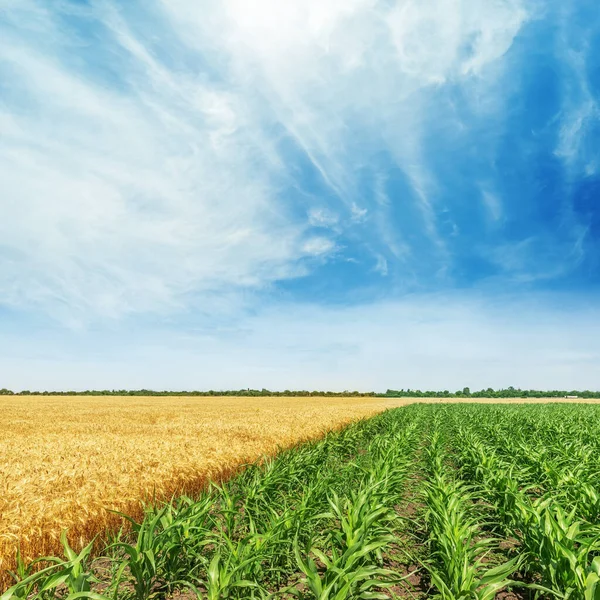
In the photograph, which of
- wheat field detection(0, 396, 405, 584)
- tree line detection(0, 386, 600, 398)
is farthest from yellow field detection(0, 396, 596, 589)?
tree line detection(0, 386, 600, 398)

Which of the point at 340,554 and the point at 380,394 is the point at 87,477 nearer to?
the point at 340,554

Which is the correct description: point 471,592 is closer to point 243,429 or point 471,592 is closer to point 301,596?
point 301,596

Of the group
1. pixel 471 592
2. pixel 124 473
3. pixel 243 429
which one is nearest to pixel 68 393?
pixel 243 429

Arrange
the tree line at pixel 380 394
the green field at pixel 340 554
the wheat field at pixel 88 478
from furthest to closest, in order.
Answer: the tree line at pixel 380 394 < the wheat field at pixel 88 478 < the green field at pixel 340 554

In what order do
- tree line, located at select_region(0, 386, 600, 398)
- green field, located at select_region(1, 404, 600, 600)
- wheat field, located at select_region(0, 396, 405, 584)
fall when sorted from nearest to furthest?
green field, located at select_region(1, 404, 600, 600), wheat field, located at select_region(0, 396, 405, 584), tree line, located at select_region(0, 386, 600, 398)

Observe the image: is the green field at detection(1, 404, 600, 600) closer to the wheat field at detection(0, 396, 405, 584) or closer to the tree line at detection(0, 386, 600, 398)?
the wheat field at detection(0, 396, 405, 584)

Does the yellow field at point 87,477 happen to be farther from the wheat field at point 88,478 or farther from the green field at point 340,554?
the green field at point 340,554

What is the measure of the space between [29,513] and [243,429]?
13556 millimetres

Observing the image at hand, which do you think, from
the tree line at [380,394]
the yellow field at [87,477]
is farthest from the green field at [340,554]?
the tree line at [380,394]

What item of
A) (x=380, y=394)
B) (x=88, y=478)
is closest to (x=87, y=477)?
(x=88, y=478)

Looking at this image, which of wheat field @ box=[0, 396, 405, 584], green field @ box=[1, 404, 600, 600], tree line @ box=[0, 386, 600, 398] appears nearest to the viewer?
green field @ box=[1, 404, 600, 600]

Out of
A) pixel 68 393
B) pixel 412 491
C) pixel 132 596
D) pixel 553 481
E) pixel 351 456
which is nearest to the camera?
pixel 132 596

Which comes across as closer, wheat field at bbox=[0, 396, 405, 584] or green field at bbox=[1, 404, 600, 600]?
green field at bbox=[1, 404, 600, 600]

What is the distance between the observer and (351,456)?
50.6ft
